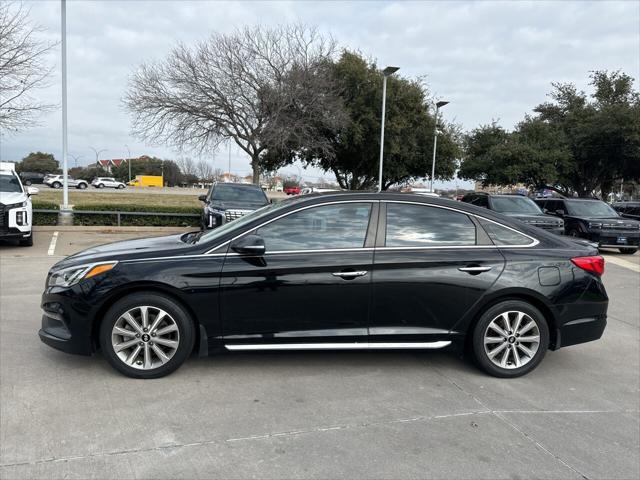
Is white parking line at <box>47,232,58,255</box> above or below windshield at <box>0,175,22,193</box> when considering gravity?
below

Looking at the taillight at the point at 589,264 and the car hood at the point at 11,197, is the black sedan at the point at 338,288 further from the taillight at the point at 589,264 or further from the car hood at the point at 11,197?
the car hood at the point at 11,197

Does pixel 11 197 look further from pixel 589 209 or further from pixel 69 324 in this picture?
pixel 589 209

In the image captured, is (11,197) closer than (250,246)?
No

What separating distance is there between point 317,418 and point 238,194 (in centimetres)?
1072

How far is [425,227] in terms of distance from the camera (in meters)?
4.28

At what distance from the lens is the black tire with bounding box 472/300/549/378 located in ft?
13.8

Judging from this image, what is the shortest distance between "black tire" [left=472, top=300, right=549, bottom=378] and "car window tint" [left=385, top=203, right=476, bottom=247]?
24.8 inches

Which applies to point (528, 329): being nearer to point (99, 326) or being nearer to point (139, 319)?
point (139, 319)

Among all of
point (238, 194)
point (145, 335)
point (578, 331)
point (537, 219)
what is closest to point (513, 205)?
point (537, 219)

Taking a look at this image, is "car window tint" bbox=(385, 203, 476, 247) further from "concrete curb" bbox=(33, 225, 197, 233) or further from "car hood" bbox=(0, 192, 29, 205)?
"concrete curb" bbox=(33, 225, 197, 233)

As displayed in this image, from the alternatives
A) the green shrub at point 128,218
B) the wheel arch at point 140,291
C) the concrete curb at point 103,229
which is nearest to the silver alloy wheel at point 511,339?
the wheel arch at point 140,291

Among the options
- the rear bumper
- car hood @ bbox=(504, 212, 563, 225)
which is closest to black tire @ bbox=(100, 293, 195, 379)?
the rear bumper

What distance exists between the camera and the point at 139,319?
3.90 m

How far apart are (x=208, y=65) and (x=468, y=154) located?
78.4 ft
